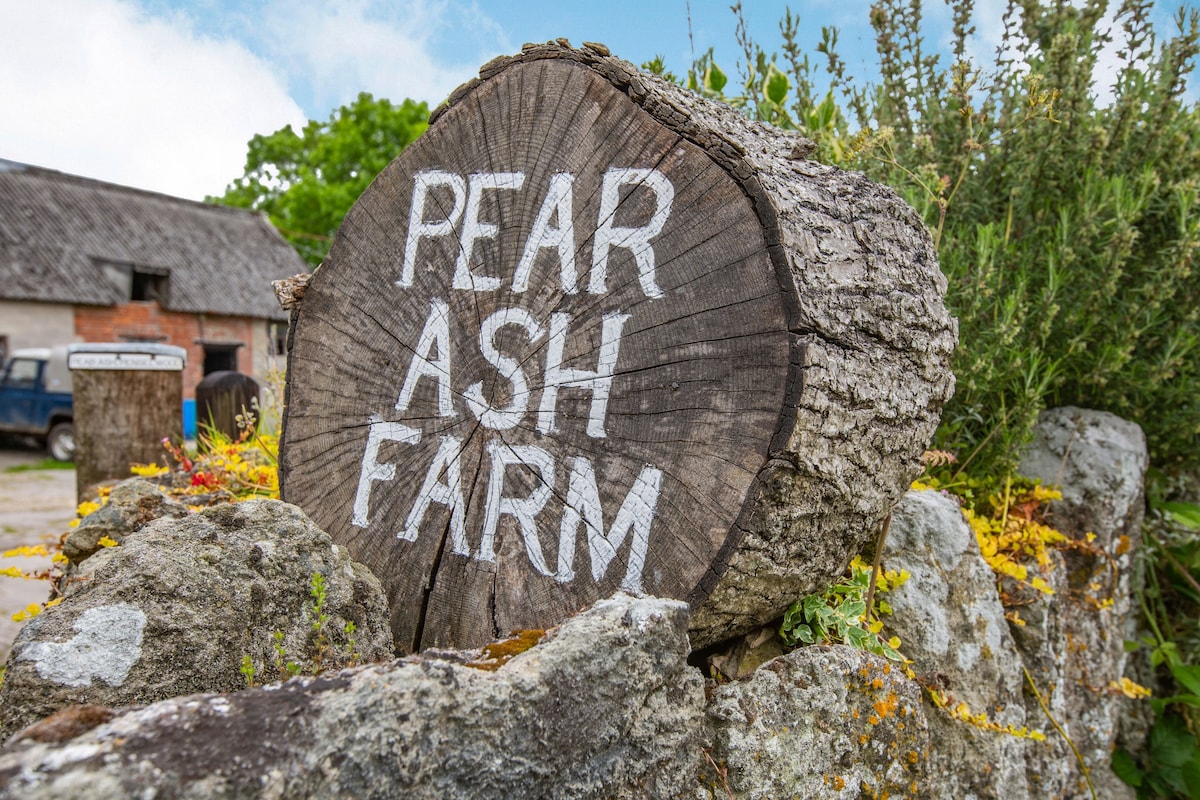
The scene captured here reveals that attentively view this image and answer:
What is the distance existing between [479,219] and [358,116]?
92.1 ft

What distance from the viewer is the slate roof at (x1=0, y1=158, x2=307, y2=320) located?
18.8 meters

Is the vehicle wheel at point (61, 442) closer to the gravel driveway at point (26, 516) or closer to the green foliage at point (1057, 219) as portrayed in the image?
the gravel driveway at point (26, 516)

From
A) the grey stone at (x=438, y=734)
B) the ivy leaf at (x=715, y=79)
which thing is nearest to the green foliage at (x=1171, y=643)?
the ivy leaf at (x=715, y=79)

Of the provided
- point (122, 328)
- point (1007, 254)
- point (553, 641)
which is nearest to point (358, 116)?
point (122, 328)

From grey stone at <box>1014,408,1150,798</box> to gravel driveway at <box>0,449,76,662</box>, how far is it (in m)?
4.09

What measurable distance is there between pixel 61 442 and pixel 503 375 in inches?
570

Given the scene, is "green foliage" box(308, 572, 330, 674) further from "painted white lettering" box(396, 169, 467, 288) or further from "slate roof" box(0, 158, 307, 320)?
"slate roof" box(0, 158, 307, 320)


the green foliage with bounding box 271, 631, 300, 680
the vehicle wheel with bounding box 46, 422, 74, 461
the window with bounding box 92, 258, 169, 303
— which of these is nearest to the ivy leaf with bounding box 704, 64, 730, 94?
the green foliage with bounding box 271, 631, 300, 680

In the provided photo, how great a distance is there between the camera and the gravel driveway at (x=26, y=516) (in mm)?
5809

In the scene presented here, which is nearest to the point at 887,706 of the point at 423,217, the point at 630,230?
the point at 630,230

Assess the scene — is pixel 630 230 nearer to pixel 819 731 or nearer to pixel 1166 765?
pixel 819 731

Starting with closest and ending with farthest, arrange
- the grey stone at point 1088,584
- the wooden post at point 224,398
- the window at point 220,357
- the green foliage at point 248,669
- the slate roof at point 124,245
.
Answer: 1. the green foliage at point 248,669
2. the grey stone at point 1088,584
3. the wooden post at point 224,398
4. the slate roof at point 124,245
5. the window at point 220,357

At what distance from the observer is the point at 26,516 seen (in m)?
9.20

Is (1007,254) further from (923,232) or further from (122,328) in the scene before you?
(122,328)
